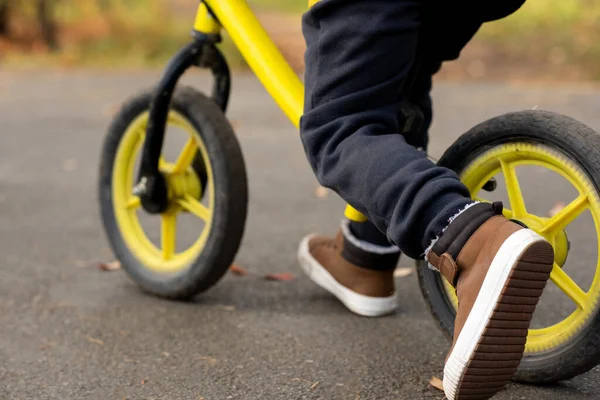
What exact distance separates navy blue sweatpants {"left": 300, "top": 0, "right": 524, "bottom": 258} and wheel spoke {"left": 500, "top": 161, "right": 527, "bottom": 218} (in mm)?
318

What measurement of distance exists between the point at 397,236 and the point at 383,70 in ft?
1.26

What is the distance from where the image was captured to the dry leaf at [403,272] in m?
3.35

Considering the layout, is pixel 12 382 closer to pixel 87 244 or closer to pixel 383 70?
pixel 383 70

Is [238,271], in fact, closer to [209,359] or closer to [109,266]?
[109,266]

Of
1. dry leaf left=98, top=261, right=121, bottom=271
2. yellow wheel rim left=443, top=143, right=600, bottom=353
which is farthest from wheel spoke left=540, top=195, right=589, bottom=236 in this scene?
dry leaf left=98, top=261, right=121, bottom=271

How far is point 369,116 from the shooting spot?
2.07 meters

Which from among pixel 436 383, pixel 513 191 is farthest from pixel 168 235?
pixel 513 191

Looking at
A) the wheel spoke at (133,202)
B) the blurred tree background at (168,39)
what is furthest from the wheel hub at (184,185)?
the blurred tree background at (168,39)

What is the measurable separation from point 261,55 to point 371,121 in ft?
2.28

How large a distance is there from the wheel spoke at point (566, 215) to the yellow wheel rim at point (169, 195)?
1094mm

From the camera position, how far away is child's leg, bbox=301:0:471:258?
6.33 feet

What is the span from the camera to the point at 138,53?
1024 cm

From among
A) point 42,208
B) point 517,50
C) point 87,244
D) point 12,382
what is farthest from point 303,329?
point 517,50

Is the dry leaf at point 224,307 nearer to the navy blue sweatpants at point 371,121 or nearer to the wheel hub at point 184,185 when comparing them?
the wheel hub at point 184,185
